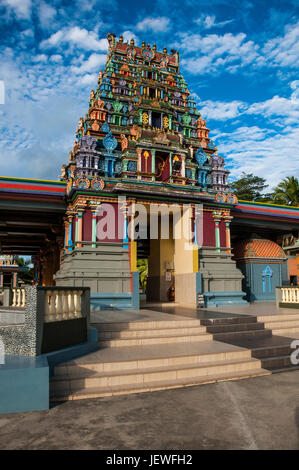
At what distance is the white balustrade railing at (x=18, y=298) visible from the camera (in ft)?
34.8

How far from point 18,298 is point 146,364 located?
6007 mm

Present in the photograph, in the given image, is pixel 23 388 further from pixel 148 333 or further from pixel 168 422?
pixel 148 333

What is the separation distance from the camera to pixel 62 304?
6.40 metres

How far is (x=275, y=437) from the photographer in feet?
12.3

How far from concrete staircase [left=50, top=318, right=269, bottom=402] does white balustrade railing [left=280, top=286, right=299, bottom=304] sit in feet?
22.8

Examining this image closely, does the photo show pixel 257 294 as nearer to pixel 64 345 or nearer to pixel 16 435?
pixel 64 345

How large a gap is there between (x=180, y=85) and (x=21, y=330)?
22414mm

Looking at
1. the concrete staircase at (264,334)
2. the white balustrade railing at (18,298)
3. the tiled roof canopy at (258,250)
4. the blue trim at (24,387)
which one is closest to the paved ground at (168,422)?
the blue trim at (24,387)

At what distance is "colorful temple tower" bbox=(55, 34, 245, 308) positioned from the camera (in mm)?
14320

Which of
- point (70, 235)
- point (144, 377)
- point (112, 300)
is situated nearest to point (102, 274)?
point (112, 300)

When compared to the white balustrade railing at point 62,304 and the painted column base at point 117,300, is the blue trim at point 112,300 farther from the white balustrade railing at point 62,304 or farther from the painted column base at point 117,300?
the white balustrade railing at point 62,304

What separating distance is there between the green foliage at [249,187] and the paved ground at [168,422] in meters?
49.7

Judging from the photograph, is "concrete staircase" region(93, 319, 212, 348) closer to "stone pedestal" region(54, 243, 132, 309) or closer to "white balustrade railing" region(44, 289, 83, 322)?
"white balustrade railing" region(44, 289, 83, 322)

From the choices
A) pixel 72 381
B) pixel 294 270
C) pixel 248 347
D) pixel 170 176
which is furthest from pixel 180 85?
pixel 72 381
